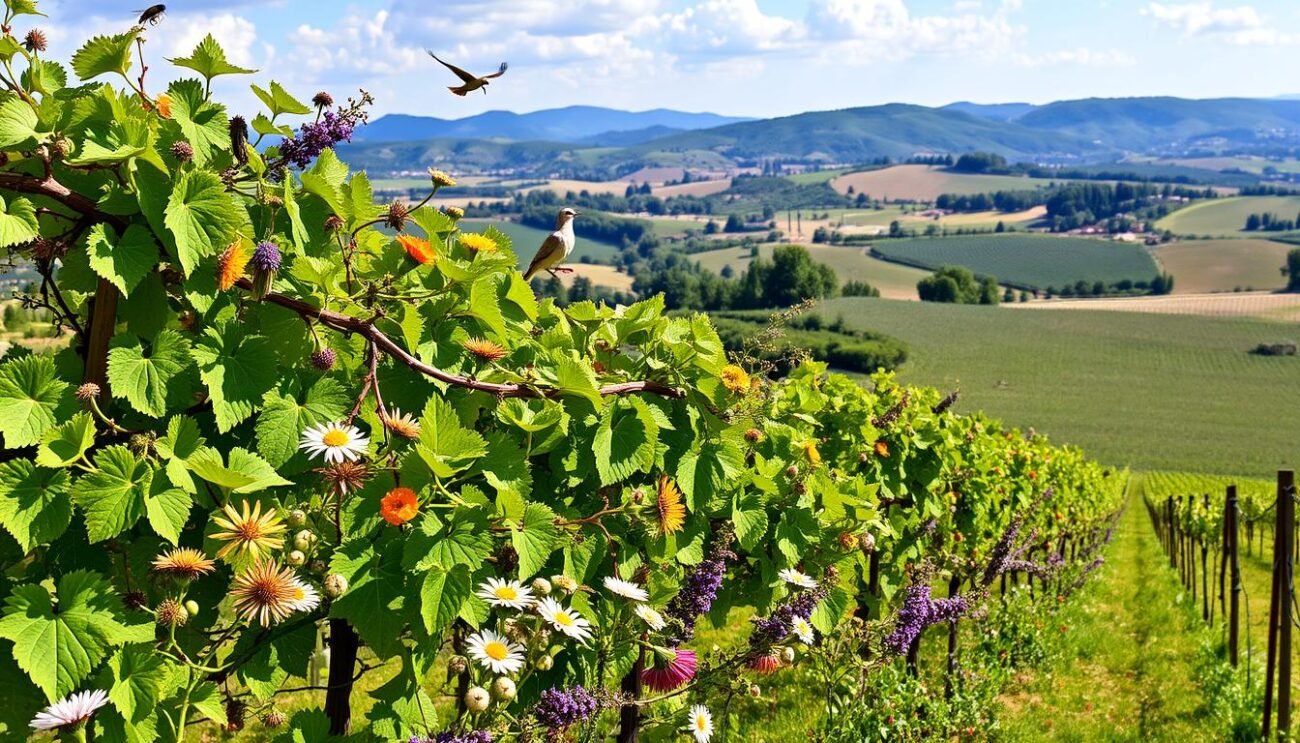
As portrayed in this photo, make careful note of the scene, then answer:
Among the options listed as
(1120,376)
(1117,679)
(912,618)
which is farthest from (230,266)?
(1120,376)

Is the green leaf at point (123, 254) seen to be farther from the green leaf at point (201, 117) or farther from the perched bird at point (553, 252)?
the perched bird at point (553, 252)

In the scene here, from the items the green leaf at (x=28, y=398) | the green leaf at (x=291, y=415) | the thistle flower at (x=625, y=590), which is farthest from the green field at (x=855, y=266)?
the green leaf at (x=28, y=398)

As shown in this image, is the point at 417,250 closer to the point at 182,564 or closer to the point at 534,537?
the point at 534,537

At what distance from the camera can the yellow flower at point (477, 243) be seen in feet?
8.55

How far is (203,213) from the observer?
2000 millimetres

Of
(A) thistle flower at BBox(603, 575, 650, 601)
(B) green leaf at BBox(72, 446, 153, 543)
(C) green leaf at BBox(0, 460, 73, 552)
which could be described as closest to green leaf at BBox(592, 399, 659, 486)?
(A) thistle flower at BBox(603, 575, 650, 601)

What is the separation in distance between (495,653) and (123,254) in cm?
117

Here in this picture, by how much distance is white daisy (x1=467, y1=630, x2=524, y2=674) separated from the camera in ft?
6.97

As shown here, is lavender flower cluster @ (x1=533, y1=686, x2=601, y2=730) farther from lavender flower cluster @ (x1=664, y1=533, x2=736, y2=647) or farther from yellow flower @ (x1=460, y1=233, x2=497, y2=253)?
yellow flower @ (x1=460, y1=233, x2=497, y2=253)

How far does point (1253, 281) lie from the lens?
10431cm

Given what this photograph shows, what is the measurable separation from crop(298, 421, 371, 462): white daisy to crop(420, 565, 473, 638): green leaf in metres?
0.32

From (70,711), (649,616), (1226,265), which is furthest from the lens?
(1226,265)

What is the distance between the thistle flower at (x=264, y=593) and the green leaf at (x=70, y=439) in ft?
1.29

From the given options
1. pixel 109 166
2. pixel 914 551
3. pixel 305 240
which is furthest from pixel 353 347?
pixel 914 551
